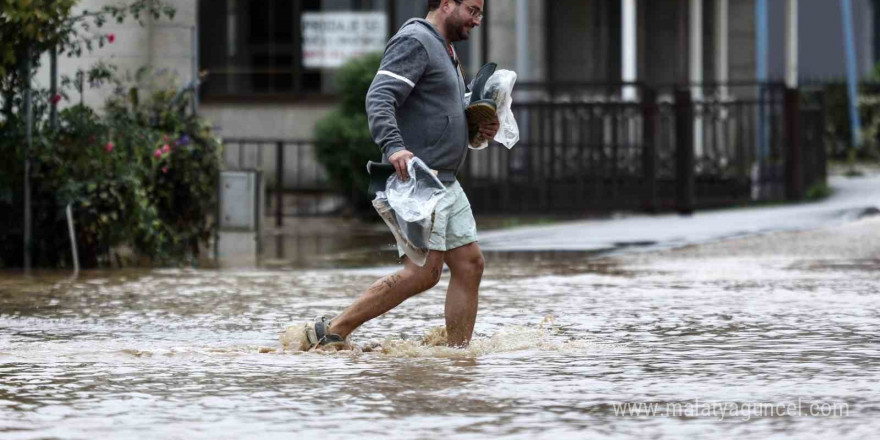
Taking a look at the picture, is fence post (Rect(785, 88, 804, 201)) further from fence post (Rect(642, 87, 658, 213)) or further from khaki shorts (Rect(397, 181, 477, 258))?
khaki shorts (Rect(397, 181, 477, 258))

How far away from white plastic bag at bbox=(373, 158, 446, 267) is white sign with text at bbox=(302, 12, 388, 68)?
1579 cm

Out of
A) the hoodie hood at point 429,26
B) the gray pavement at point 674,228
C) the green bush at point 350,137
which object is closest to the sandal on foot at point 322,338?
the hoodie hood at point 429,26

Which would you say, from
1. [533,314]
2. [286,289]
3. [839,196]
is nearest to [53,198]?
[286,289]

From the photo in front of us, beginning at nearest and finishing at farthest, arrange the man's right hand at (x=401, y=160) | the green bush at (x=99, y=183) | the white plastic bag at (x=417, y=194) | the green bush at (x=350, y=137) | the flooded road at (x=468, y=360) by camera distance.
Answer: the flooded road at (x=468, y=360) → the man's right hand at (x=401, y=160) → the white plastic bag at (x=417, y=194) → the green bush at (x=99, y=183) → the green bush at (x=350, y=137)

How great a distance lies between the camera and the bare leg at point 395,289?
8.17 meters

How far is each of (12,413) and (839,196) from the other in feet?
51.8

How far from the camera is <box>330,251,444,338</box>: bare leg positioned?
817 cm

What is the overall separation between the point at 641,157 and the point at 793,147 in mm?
2297

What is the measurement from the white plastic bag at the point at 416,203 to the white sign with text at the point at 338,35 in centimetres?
1579

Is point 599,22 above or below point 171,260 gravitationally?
above

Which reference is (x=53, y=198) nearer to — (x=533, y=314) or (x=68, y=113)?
(x=68, y=113)

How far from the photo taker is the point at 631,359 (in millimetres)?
8008

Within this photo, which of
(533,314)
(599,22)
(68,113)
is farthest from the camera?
(599,22)

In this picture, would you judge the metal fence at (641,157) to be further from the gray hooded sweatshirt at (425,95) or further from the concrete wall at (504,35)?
the gray hooded sweatshirt at (425,95)
